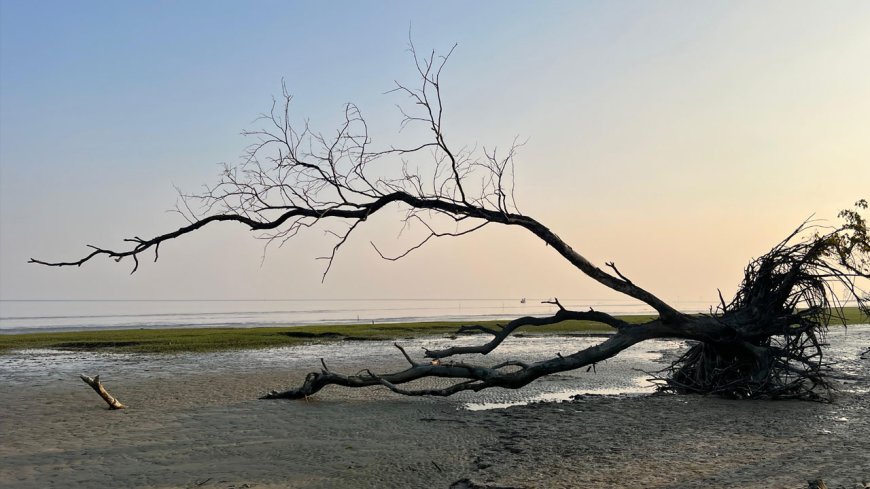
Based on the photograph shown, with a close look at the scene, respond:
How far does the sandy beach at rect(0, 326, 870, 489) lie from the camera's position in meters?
6.93

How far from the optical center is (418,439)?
8.84 metres

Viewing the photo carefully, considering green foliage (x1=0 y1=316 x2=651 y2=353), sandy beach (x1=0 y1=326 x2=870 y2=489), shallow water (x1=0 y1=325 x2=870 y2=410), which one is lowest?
sandy beach (x1=0 y1=326 x2=870 y2=489)

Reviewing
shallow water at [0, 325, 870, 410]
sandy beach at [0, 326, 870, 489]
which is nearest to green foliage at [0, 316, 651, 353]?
shallow water at [0, 325, 870, 410]

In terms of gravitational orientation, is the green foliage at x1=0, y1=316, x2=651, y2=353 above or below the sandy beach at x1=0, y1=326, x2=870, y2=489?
above

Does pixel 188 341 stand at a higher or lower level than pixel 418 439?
higher

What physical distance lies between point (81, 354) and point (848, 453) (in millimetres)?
21970

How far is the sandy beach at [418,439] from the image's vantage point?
273 inches

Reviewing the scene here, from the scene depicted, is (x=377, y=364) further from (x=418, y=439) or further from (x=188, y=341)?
(x=188, y=341)

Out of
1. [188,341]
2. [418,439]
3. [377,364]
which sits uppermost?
[188,341]

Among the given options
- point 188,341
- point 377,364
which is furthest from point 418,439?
point 188,341

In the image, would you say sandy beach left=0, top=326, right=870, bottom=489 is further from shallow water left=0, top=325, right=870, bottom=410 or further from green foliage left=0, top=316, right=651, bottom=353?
green foliage left=0, top=316, right=651, bottom=353

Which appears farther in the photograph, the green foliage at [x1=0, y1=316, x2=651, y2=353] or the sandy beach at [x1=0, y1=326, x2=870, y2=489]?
the green foliage at [x1=0, y1=316, x2=651, y2=353]

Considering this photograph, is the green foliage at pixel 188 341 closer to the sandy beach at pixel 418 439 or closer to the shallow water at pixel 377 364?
the shallow water at pixel 377 364

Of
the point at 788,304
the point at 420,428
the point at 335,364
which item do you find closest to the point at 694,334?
the point at 788,304
